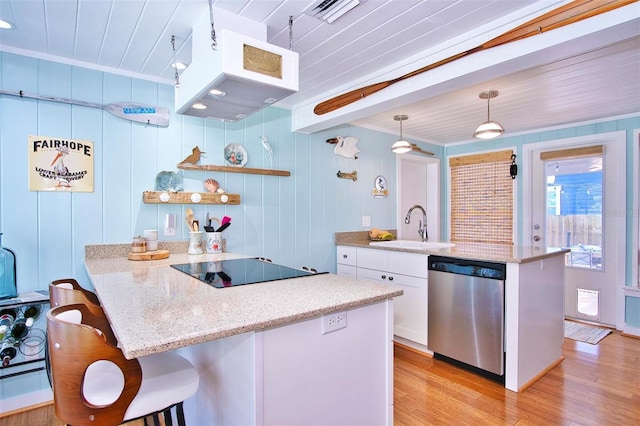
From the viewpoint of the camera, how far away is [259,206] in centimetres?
299

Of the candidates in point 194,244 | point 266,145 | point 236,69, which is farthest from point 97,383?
point 266,145

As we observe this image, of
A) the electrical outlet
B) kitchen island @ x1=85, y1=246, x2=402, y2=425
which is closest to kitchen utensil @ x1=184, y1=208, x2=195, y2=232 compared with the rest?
kitchen island @ x1=85, y1=246, x2=402, y2=425

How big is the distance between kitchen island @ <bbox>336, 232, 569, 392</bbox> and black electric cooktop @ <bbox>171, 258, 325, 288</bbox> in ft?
4.58

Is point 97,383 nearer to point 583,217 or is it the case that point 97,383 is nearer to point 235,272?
point 235,272

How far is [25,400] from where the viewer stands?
2076 mm

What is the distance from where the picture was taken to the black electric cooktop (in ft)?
5.04

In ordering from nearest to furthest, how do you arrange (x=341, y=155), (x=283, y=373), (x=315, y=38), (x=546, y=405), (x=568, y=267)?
(x=283, y=373) < (x=315, y=38) < (x=546, y=405) < (x=341, y=155) < (x=568, y=267)

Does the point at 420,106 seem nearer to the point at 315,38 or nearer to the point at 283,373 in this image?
the point at 315,38

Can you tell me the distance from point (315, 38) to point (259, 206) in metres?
1.48

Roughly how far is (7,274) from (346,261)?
2.55m

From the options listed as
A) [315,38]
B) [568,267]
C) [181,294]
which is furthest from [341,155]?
[568,267]

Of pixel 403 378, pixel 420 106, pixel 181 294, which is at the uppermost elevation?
pixel 420 106

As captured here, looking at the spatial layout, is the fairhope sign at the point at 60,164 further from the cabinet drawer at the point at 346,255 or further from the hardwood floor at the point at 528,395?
the hardwood floor at the point at 528,395

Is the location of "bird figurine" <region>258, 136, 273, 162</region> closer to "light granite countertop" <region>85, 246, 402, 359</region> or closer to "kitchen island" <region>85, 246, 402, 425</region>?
"light granite countertop" <region>85, 246, 402, 359</region>
